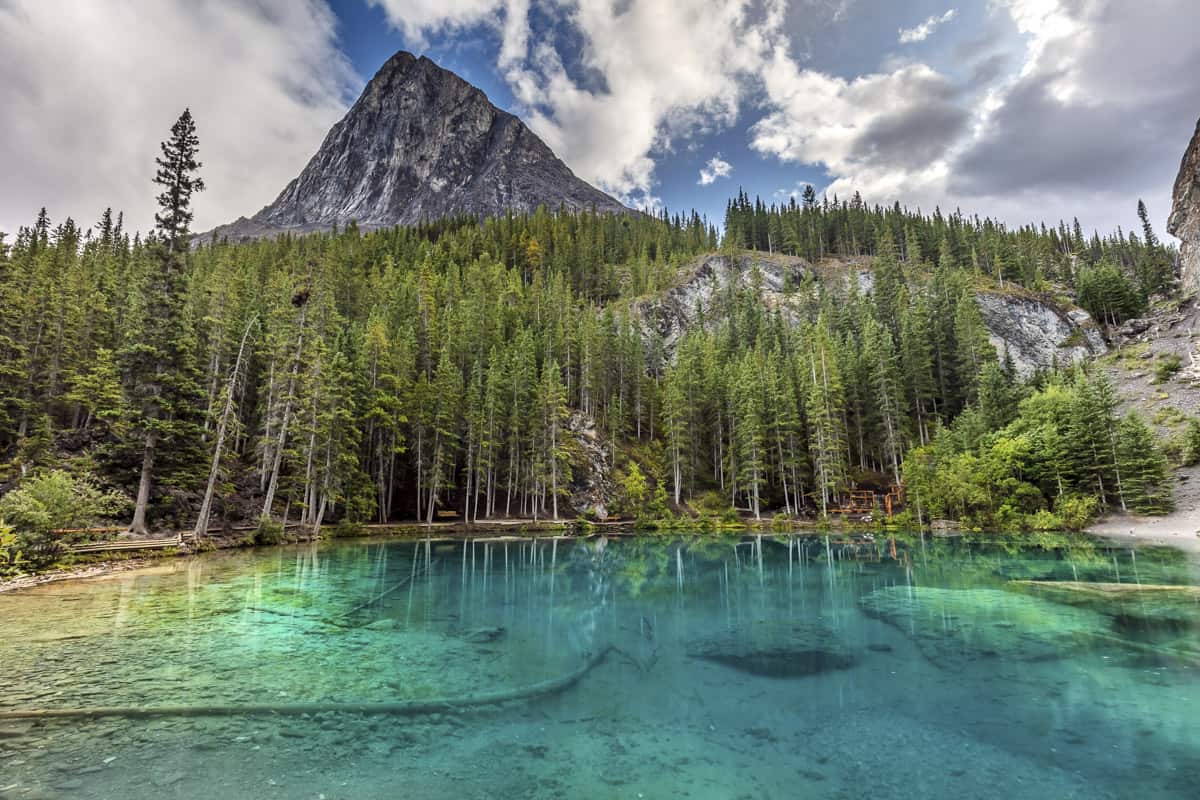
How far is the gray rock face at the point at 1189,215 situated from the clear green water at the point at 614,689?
105 meters

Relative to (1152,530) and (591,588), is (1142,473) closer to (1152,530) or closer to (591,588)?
(1152,530)

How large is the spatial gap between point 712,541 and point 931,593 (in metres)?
22.1

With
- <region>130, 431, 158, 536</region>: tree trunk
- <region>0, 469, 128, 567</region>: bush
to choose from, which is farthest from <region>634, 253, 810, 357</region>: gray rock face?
<region>0, 469, 128, 567</region>: bush

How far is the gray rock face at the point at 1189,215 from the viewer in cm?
8650

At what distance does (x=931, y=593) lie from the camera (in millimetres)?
19062

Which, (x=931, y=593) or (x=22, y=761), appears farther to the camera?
(x=931, y=593)

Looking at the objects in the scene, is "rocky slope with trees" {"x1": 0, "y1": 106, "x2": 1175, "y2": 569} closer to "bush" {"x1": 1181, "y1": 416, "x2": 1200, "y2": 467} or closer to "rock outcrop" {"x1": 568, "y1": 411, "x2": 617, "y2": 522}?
"rock outcrop" {"x1": 568, "y1": 411, "x2": 617, "y2": 522}

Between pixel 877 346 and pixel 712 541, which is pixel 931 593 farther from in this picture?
pixel 877 346

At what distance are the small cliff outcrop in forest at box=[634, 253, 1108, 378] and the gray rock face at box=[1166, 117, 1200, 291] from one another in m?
20.1

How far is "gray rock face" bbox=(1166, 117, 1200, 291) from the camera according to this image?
8650 centimetres

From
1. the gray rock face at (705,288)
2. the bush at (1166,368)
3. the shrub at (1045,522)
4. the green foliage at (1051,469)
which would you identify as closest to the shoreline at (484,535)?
the shrub at (1045,522)

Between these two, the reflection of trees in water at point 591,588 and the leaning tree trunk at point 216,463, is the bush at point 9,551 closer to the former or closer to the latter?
the leaning tree trunk at point 216,463

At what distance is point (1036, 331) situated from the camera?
83062 mm

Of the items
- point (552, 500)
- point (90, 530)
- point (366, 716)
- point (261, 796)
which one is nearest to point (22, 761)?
point (261, 796)
